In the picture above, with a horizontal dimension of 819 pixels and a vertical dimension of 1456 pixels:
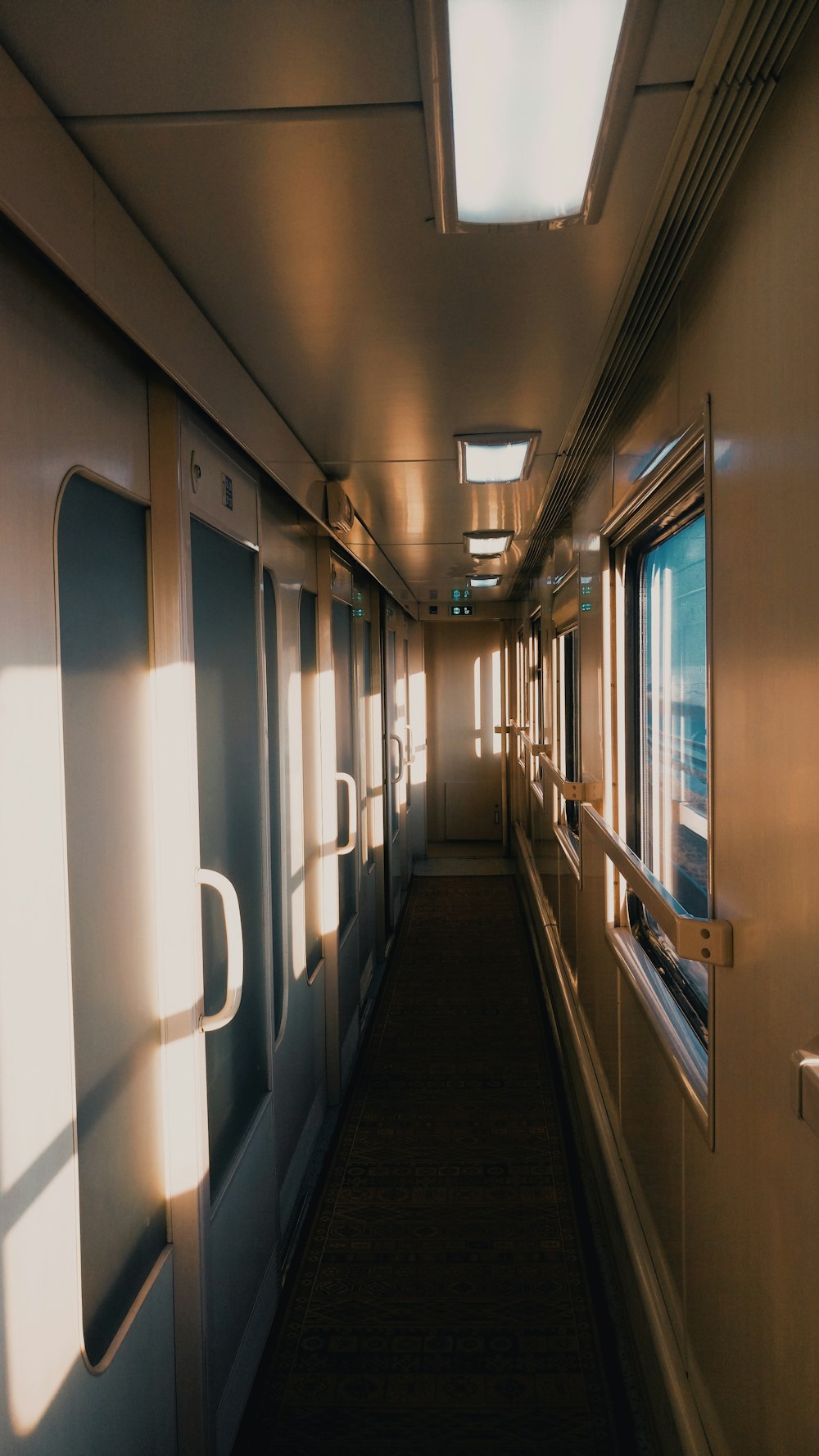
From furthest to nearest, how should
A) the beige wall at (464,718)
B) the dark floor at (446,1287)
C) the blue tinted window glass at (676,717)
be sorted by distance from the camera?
1. the beige wall at (464,718)
2. the dark floor at (446,1287)
3. the blue tinted window glass at (676,717)

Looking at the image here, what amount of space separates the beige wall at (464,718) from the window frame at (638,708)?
273 inches

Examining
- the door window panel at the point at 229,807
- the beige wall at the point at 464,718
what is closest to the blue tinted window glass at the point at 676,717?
the door window panel at the point at 229,807

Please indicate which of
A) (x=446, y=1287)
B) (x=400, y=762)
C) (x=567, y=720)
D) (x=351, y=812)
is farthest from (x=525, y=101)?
(x=400, y=762)

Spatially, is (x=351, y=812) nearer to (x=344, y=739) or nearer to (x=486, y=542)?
(x=344, y=739)

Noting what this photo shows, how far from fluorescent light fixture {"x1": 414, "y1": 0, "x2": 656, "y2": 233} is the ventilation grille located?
0.11 m

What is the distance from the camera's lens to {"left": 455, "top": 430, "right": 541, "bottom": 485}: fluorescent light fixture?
290 centimetres

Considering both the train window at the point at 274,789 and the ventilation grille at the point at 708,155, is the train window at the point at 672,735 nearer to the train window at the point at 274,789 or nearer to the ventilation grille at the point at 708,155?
the ventilation grille at the point at 708,155

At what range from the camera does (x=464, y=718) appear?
9.93 meters

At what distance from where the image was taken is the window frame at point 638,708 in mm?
1649

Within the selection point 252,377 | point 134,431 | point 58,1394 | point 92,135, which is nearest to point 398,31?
point 92,135

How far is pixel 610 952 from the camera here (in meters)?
2.91

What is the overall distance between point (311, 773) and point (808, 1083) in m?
2.87

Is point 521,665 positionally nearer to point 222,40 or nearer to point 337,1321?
point 337,1321

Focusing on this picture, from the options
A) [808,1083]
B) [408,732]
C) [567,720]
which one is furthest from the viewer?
[408,732]
